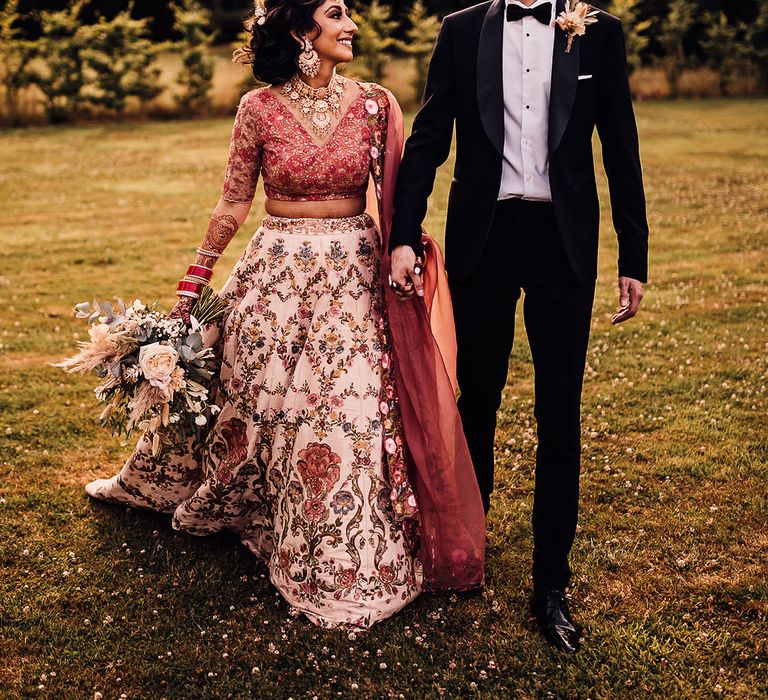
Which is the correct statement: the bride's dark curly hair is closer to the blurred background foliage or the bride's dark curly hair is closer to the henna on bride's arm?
the henna on bride's arm

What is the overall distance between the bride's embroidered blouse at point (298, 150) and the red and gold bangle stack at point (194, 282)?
480 millimetres

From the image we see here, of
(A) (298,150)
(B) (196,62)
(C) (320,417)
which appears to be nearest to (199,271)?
(A) (298,150)

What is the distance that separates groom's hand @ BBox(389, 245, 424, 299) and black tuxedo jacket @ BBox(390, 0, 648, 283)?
37 millimetres

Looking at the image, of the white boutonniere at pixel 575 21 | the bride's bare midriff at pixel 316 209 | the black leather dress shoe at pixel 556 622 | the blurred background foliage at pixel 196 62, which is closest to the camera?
the white boutonniere at pixel 575 21

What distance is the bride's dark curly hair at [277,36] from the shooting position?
3617mm

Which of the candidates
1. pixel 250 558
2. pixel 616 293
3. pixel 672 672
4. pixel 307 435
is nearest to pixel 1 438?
pixel 250 558

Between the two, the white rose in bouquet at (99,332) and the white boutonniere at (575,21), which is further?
the white rose in bouquet at (99,332)

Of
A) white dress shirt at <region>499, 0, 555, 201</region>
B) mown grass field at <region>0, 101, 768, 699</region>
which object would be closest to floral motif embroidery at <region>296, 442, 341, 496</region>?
mown grass field at <region>0, 101, 768, 699</region>

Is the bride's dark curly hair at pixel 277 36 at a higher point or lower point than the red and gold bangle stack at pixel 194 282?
higher

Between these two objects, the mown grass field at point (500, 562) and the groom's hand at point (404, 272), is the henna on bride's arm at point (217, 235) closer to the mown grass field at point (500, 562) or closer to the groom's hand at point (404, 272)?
the groom's hand at point (404, 272)

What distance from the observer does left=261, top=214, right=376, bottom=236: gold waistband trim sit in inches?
151

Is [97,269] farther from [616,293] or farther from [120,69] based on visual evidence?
[120,69]

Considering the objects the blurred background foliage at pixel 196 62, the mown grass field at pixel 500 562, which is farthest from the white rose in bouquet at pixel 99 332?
the blurred background foliage at pixel 196 62

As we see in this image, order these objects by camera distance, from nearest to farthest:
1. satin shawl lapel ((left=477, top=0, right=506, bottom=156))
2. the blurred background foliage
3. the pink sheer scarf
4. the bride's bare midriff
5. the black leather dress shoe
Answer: satin shawl lapel ((left=477, top=0, right=506, bottom=156)) < the black leather dress shoe < the pink sheer scarf < the bride's bare midriff < the blurred background foliage
